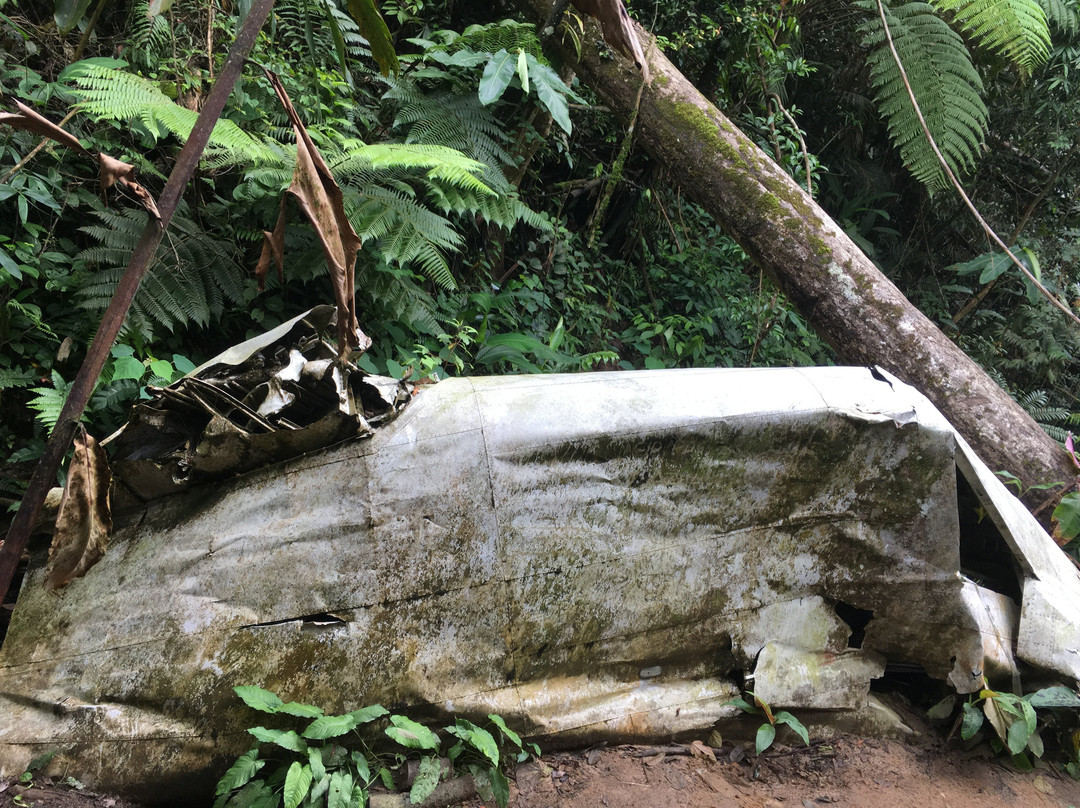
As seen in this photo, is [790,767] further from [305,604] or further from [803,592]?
[305,604]

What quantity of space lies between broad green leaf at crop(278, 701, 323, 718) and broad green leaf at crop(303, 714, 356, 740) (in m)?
0.02

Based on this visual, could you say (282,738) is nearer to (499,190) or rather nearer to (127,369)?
(127,369)

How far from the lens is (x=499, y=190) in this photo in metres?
3.70

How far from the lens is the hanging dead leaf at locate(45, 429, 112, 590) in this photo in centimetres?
173

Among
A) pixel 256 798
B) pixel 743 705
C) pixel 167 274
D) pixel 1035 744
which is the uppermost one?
pixel 167 274

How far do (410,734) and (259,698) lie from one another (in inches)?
16.5

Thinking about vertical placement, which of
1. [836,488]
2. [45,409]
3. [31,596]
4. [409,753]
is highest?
[836,488]

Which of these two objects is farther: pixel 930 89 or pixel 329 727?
pixel 930 89

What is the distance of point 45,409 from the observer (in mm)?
2357

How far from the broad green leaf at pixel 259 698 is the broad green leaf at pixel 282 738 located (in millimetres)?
52

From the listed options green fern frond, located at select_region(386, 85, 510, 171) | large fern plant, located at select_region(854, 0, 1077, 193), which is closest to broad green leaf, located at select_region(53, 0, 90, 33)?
green fern frond, located at select_region(386, 85, 510, 171)

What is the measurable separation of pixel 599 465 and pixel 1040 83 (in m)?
5.84

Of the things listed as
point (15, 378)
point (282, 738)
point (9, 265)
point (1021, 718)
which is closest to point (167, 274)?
point (9, 265)

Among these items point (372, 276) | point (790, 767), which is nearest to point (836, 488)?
point (790, 767)
